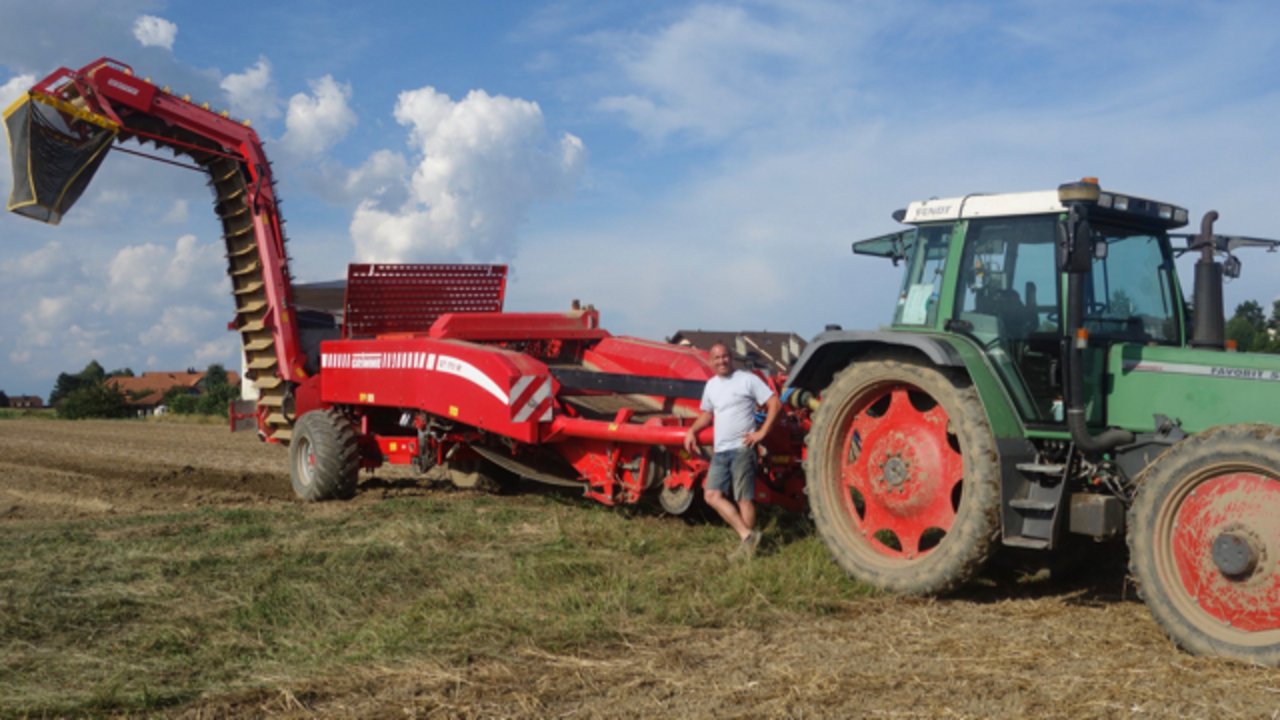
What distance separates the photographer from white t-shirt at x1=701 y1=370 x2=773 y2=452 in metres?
6.43

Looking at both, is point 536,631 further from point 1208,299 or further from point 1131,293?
point 1208,299

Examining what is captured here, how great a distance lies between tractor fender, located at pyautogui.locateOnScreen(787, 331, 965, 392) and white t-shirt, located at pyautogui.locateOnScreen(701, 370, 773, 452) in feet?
0.91

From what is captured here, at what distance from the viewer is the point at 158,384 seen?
81188mm

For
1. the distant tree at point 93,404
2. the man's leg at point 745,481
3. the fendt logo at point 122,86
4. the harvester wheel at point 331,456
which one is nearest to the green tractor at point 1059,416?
the man's leg at point 745,481

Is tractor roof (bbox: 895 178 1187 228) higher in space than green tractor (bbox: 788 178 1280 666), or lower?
higher

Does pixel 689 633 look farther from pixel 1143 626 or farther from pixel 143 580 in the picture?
pixel 143 580

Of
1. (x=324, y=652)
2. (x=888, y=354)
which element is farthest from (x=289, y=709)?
(x=888, y=354)

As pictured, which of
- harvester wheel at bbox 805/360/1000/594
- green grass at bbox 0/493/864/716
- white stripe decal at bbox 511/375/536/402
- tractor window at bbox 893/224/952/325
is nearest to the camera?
green grass at bbox 0/493/864/716

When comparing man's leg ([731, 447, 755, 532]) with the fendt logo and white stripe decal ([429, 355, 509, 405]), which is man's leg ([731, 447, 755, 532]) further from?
the fendt logo

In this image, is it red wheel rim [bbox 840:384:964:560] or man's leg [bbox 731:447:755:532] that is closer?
red wheel rim [bbox 840:384:964:560]

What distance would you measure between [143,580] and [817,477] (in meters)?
3.73

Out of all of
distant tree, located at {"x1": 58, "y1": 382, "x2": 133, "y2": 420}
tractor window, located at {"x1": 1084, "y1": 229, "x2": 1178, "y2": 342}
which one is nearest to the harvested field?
tractor window, located at {"x1": 1084, "y1": 229, "x2": 1178, "y2": 342}

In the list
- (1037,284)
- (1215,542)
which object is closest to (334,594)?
(1037,284)

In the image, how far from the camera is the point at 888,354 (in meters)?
5.70
